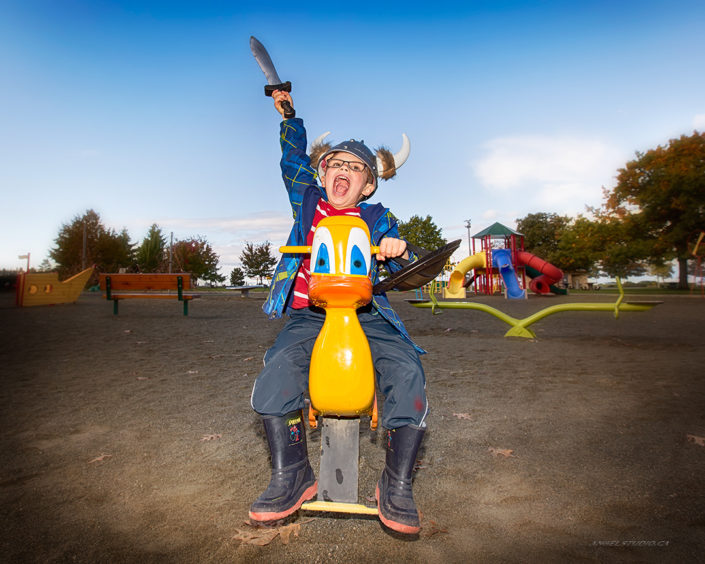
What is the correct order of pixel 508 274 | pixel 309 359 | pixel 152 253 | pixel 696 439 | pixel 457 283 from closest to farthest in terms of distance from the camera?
1. pixel 309 359
2. pixel 696 439
3. pixel 457 283
4. pixel 508 274
5. pixel 152 253

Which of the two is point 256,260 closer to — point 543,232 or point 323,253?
point 543,232

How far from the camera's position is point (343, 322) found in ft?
5.66

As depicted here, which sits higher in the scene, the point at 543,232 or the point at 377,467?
the point at 543,232

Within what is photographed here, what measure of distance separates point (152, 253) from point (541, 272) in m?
44.5

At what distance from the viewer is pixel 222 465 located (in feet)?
8.09

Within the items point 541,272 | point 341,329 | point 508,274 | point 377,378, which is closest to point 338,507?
point 377,378

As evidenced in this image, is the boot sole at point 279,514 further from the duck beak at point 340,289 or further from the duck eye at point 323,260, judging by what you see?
the duck eye at point 323,260

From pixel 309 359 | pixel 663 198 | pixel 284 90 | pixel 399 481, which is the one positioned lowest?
pixel 399 481

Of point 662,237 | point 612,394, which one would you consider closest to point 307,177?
point 612,394

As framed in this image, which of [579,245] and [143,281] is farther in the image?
[579,245]

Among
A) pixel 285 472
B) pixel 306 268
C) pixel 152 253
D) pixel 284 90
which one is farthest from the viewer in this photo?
pixel 152 253

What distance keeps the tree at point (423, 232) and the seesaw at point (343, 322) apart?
47.0m

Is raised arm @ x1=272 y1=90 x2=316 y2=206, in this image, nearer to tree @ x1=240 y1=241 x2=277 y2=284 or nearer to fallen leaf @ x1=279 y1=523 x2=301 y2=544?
fallen leaf @ x1=279 y1=523 x2=301 y2=544

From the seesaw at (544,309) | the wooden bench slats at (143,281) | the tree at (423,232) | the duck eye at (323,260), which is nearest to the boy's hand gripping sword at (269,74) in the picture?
the duck eye at (323,260)
